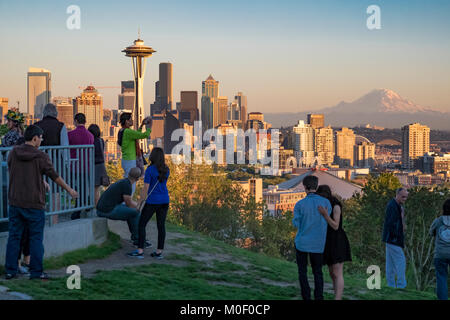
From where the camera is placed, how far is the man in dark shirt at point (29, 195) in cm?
804

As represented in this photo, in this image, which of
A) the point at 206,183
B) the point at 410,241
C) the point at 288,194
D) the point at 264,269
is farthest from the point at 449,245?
the point at 288,194

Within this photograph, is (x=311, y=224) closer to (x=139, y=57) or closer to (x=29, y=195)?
(x=29, y=195)

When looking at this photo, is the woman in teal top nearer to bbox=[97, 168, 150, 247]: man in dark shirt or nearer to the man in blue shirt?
bbox=[97, 168, 150, 247]: man in dark shirt

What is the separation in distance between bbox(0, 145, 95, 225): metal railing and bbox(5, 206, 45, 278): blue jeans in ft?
5.32

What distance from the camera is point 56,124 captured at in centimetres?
1023

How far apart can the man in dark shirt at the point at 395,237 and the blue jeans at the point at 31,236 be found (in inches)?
209

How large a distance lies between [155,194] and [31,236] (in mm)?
2217

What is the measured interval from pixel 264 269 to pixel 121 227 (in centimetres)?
286

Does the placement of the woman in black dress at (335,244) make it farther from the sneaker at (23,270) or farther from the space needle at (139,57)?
the space needle at (139,57)

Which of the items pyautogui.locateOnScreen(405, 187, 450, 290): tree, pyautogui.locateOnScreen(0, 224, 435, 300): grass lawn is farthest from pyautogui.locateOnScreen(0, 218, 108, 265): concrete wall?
pyautogui.locateOnScreen(405, 187, 450, 290): tree

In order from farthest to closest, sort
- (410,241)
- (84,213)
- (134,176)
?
(410,241) < (84,213) < (134,176)

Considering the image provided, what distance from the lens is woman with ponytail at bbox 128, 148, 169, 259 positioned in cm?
977

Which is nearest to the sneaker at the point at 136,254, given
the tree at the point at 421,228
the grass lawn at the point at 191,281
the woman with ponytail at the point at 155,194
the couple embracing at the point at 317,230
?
the woman with ponytail at the point at 155,194
